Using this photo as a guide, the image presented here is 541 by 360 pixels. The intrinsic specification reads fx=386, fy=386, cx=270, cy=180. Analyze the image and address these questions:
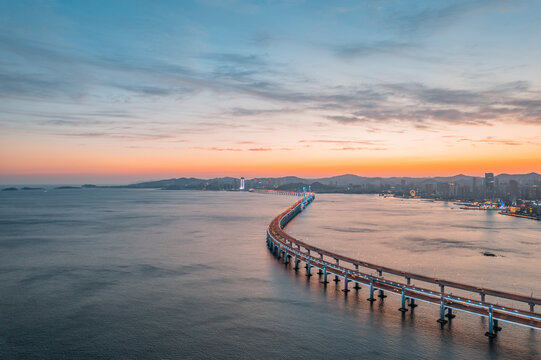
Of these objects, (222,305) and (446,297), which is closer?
(446,297)

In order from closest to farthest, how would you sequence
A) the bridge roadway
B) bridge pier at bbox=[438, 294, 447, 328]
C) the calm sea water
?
1. the bridge roadway
2. the calm sea water
3. bridge pier at bbox=[438, 294, 447, 328]

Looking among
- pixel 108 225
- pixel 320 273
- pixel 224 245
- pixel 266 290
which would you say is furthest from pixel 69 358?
pixel 108 225

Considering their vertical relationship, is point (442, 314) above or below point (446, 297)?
below

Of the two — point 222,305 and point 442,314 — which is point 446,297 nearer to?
point 442,314

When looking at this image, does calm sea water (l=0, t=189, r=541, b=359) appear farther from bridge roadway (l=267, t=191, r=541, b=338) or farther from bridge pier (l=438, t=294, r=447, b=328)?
bridge roadway (l=267, t=191, r=541, b=338)

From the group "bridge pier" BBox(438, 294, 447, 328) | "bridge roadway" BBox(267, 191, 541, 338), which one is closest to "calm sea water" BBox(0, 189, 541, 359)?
"bridge pier" BBox(438, 294, 447, 328)

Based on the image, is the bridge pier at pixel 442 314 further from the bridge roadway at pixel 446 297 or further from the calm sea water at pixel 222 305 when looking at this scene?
the calm sea water at pixel 222 305

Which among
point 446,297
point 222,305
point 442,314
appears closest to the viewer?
point 446,297

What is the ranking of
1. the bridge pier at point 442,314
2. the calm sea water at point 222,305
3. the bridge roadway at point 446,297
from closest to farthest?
the bridge roadway at point 446,297, the calm sea water at point 222,305, the bridge pier at point 442,314

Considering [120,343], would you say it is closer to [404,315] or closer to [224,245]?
[404,315]

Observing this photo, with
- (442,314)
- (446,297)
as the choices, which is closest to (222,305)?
(442,314)

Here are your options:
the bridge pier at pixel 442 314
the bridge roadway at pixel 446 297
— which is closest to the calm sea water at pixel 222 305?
the bridge pier at pixel 442 314
